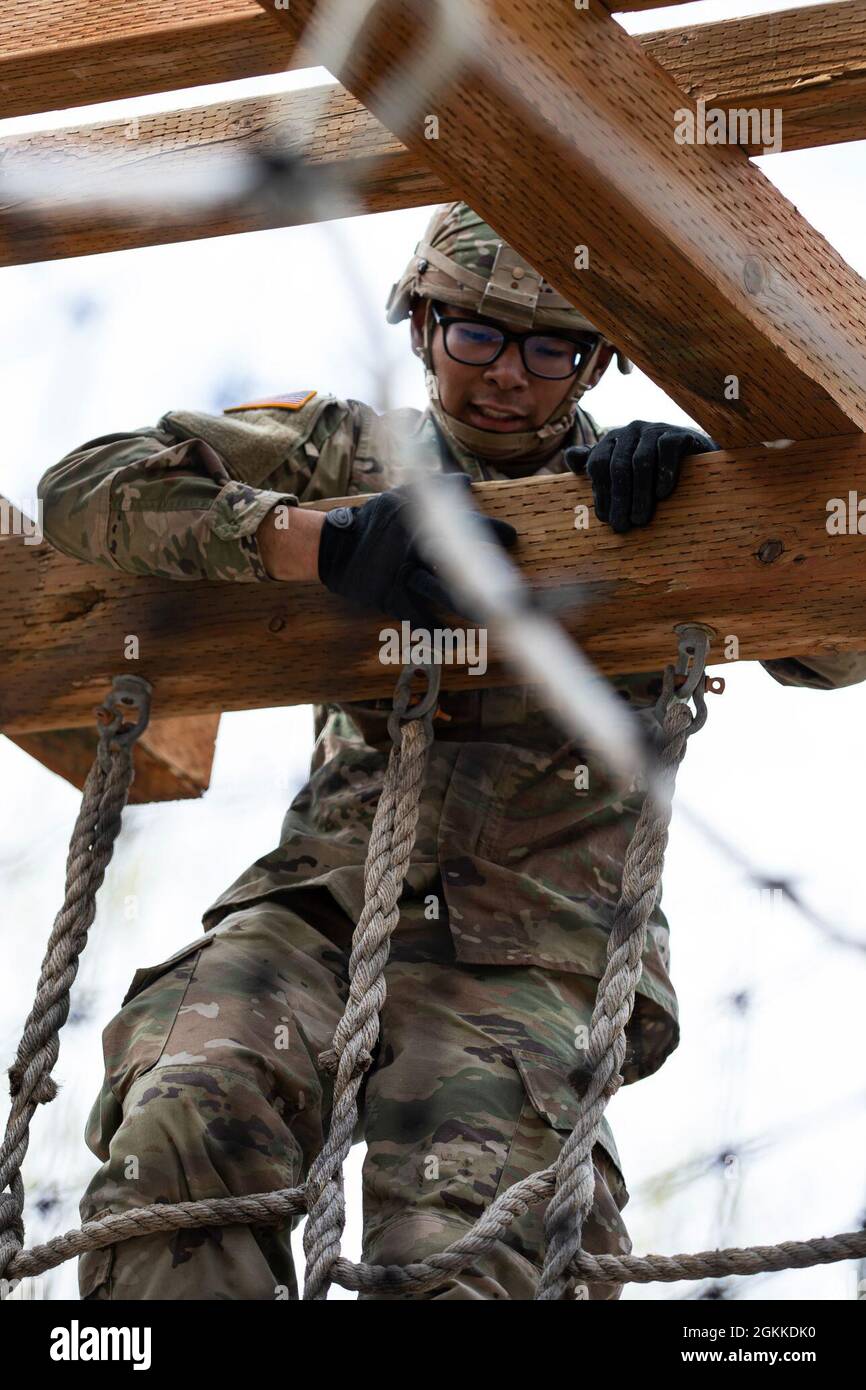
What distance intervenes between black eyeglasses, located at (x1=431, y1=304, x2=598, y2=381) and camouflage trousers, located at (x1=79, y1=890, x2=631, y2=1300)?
76cm

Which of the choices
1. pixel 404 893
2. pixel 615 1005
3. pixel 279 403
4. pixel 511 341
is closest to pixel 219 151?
pixel 279 403

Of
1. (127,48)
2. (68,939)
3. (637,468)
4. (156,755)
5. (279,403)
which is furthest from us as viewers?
(156,755)

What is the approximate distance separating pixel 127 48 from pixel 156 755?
1.15 m

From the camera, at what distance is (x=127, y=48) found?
6.44 ft

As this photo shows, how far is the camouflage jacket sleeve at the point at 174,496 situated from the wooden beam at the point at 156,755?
433 mm

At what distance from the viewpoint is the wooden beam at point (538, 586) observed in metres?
2.07

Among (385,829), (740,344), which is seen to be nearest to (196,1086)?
(385,829)

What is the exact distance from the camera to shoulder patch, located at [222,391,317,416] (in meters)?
2.65

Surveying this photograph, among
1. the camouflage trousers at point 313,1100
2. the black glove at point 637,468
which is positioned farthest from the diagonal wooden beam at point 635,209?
the camouflage trousers at point 313,1100

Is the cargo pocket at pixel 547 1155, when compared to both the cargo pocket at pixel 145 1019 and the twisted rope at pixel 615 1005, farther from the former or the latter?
the cargo pocket at pixel 145 1019

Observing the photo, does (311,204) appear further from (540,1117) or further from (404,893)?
(540,1117)

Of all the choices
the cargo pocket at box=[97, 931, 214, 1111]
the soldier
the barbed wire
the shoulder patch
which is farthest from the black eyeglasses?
the cargo pocket at box=[97, 931, 214, 1111]
